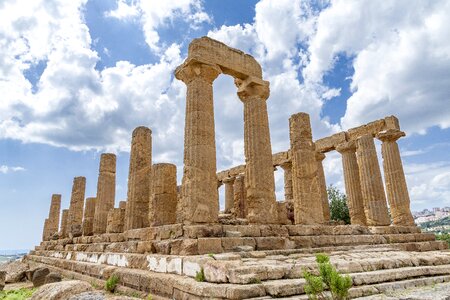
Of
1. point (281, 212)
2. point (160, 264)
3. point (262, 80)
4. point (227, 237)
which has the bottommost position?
point (160, 264)

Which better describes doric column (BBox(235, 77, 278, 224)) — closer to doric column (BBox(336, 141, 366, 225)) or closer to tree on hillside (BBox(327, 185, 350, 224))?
doric column (BBox(336, 141, 366, 225))

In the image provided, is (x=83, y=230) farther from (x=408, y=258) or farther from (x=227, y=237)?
(x=408, y=258)

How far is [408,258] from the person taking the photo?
8242mm

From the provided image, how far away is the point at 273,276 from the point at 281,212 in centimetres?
861

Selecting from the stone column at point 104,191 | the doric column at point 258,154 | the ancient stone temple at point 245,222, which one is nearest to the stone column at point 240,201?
the ancient stone temple at point 245,222

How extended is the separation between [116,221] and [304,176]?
9154 mm

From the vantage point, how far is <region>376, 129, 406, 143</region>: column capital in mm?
18281

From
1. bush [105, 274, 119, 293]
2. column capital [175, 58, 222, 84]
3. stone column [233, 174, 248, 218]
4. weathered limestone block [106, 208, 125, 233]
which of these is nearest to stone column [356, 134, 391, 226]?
stone column [233, 174, 248, 218]

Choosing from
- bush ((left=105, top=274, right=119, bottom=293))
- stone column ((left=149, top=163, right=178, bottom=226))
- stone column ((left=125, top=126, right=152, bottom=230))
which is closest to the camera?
bush ((left=105, top=274, right=119, bottom=293))

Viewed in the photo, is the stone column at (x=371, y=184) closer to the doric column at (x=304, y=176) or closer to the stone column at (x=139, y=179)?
the doric column at (x=304, y=176)

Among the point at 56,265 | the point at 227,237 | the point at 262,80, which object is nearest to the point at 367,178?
the point at 262,80

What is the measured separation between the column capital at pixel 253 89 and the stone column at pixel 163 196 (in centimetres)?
404

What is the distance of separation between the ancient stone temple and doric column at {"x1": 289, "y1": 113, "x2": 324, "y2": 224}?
42 mm

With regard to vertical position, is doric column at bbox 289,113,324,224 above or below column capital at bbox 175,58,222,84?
below
